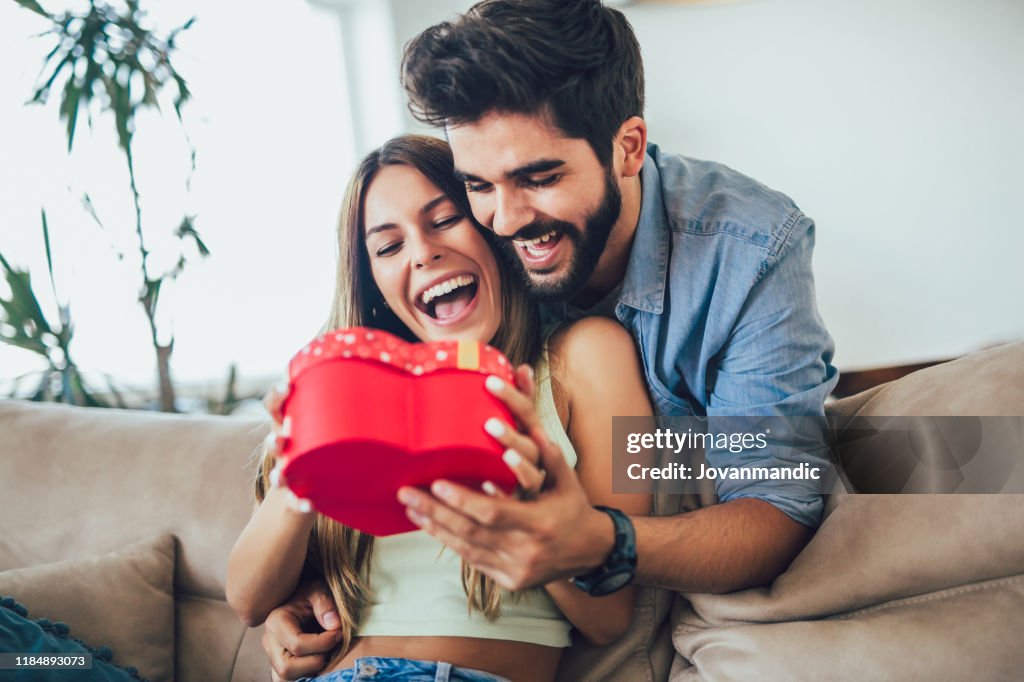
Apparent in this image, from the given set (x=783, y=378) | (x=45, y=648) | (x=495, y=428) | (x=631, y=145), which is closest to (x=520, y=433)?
(x=495, y=428)

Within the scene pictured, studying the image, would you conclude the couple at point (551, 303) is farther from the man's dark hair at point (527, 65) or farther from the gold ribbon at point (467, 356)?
the gold ribbon at point (467, 356)

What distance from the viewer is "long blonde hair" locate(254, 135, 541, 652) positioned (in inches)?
47.8

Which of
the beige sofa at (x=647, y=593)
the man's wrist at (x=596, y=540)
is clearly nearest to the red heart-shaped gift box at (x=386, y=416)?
the man's wrist at (x=596, y=540)

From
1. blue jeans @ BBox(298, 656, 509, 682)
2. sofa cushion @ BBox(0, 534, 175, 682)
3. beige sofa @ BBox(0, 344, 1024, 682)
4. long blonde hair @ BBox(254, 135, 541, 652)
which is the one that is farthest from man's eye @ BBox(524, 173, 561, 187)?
sofa cushion @ BBox(0, 534, 175, 682)

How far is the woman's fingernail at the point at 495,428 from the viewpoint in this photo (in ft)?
2.48

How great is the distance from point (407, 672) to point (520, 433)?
0.46 m

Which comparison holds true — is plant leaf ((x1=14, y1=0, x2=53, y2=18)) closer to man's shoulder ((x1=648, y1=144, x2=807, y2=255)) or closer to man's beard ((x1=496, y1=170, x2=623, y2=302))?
man's beard ((x1=496, y1=170, x2=623, y2=302))

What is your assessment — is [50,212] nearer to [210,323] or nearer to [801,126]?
[210,323]

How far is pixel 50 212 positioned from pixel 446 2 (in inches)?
53.6

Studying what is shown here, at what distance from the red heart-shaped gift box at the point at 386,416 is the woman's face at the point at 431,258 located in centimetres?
43

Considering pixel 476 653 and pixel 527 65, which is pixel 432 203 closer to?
pixel 527 65

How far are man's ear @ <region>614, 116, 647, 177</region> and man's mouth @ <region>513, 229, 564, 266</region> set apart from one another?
0.16m

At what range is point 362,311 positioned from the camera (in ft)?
4.27

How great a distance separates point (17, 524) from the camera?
1.59 metres
